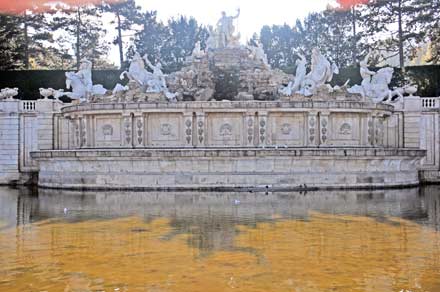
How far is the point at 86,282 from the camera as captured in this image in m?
8.05

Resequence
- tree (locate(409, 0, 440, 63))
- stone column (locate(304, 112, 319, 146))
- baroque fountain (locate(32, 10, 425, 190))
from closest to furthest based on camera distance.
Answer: baroque fountain (locate(32, 10, 425, 190)) → stone column (locate(304, 112, 319, 146)) → tree (locate(409, 0, 440, 63))

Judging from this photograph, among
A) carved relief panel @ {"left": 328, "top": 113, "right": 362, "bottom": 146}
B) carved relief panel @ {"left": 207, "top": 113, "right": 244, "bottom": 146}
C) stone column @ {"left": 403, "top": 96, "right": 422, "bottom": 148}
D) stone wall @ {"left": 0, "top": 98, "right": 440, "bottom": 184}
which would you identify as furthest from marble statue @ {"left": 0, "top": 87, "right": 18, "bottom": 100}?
stone column @ {"left": 403, "top": 96, "right": 422, "bottom": 148}

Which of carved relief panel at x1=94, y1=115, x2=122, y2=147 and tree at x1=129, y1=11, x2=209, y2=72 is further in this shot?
tree at x1=129, y1=11, x2=209, y2=72

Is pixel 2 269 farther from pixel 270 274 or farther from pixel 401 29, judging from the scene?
pixel 401 29

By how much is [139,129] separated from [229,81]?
6297 mm

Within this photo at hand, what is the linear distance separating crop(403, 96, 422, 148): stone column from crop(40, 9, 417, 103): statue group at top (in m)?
0.56

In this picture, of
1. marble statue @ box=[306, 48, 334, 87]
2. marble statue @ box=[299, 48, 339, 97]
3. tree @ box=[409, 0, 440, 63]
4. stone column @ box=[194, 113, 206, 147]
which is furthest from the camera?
tree @ box=[409, 0, 440, 63]

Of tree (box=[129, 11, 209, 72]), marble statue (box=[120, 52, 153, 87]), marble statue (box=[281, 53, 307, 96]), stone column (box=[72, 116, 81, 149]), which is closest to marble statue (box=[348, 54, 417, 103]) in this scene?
marble statue (box=[281, 53, 307, 96])

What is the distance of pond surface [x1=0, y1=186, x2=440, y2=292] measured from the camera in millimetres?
8055

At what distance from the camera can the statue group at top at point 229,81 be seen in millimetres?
26875

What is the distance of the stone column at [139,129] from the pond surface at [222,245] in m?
6.78

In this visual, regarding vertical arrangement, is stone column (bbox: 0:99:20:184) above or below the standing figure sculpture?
below

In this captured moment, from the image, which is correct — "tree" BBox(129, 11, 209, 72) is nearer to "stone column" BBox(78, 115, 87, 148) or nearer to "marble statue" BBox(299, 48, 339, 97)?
"marble statue" BBox(299, 48, 339, 97)

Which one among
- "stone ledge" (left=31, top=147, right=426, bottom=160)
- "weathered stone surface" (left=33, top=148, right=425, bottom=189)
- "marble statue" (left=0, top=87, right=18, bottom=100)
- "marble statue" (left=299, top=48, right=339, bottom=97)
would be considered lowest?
"weathered stone surface" (left=33, top=148, right=425, bottom=189)
